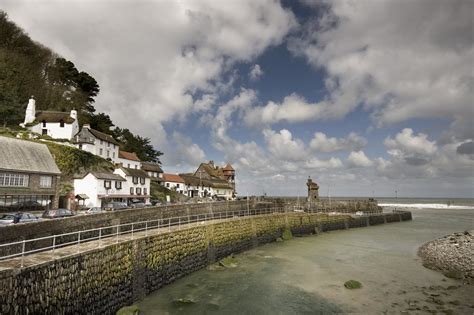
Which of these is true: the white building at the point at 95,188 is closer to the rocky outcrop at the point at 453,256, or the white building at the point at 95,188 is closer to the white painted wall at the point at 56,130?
the white painted wall at the point at 56,130

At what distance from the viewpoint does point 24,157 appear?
33.3 meters

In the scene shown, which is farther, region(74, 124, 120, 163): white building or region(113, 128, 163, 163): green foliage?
region(113, 128, 163, 163): green foliage

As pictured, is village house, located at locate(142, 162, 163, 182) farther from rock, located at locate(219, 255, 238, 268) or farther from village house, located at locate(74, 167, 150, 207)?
rock, located at locate(219, 255, 238, 268)

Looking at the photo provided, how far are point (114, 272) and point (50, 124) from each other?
47.9m

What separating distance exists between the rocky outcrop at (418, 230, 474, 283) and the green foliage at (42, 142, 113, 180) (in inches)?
1811

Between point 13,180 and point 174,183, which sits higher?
point 174,183

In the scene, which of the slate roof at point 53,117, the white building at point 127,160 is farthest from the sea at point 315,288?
the slate roof at point 53,117

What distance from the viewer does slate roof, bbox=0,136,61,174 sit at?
101ft

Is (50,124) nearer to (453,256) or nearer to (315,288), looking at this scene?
(315,288)

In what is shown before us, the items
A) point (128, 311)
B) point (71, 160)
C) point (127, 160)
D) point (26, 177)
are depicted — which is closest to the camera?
point (128, 311)

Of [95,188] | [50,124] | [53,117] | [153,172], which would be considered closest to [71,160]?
[95,188]

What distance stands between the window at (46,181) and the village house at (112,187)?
5624 mm

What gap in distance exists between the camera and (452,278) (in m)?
23.7

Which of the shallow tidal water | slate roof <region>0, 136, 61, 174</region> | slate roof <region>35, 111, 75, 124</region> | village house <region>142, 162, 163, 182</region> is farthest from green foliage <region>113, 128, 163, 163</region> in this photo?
the shallow tidal water
